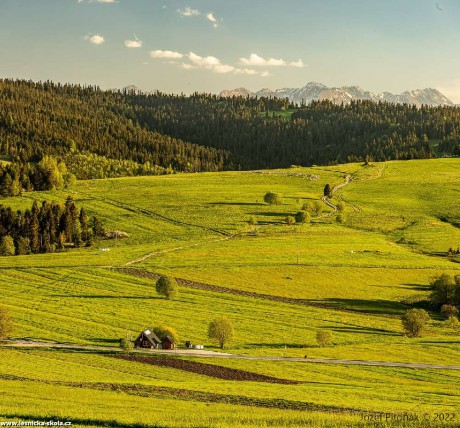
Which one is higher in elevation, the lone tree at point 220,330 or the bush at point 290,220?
the bush at point 290,220

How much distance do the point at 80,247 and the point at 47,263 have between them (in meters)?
27.3

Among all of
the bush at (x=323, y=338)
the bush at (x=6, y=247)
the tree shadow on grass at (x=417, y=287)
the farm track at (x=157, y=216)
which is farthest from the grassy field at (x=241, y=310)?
the bush at (x=6, y=247)

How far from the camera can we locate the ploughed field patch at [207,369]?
66600 mm

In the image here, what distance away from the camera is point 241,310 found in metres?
104

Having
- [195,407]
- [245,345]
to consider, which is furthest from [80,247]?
[195,407]

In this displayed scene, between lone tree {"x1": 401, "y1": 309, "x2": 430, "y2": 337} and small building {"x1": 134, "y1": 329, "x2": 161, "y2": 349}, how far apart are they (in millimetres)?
37349

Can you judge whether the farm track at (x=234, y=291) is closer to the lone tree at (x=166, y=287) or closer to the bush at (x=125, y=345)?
the lone tree at (x=166, y=287)

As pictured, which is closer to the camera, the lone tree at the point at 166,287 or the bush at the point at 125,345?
the bush at the point at 125,345

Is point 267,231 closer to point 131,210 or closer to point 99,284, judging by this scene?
point 131,210

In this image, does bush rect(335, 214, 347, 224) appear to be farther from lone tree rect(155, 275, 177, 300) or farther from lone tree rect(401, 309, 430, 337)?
lone tree rect(401, 309, 430, 337)

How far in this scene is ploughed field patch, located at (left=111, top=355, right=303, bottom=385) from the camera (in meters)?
66.6

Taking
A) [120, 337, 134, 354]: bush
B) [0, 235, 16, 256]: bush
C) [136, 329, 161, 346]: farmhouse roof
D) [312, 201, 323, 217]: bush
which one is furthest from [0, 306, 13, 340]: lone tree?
[312, 201, 323, 217]: bush

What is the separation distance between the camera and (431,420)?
139 feet

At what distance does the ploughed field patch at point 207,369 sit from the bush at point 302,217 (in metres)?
106
